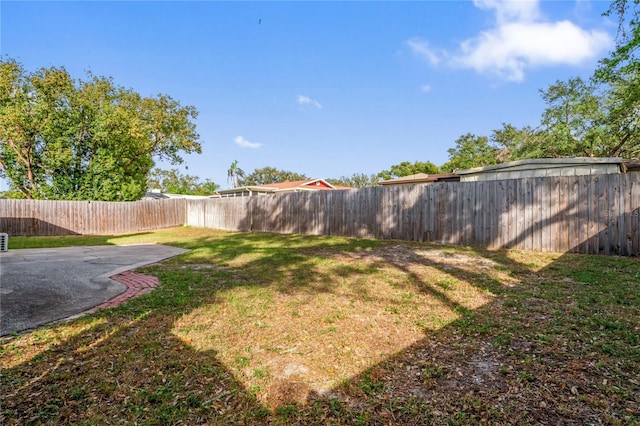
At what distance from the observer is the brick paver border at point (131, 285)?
380 centimetres

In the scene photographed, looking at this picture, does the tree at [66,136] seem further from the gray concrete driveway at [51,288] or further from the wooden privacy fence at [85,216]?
the gray concrete driveway at [51,288]

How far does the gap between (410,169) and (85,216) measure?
32926 mm

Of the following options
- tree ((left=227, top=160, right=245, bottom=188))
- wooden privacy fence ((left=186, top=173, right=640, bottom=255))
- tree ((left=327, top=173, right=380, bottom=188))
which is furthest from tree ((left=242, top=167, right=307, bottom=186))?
wooden privacy fence ((left=186, top=173, right=640, bottom=255))

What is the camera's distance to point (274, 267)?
5867 mm

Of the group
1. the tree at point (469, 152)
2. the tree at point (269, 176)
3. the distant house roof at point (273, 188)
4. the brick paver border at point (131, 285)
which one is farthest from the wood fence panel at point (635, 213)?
the tree at point (269, 176)

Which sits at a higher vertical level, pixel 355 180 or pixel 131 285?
pixel 355 180

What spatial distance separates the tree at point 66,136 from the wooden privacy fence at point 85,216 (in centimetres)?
348

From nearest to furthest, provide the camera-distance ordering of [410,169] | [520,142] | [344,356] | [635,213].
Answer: [344,356] < [635,213] < [520,142] < [410,169]

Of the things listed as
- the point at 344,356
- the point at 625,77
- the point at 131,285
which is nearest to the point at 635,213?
the point at 344,356

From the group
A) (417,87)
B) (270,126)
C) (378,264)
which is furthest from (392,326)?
(270,126)

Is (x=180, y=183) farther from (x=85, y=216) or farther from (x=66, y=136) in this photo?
(x=85, y=216)

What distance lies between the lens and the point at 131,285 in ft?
15.2

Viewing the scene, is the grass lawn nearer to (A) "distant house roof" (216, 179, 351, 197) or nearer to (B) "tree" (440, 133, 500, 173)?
(A) "distant house roof" (216, 179, 351, 197)

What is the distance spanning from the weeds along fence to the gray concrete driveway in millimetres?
6271
